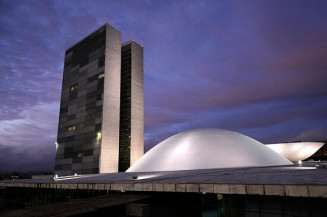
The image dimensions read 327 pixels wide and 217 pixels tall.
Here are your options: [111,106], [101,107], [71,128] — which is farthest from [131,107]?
[71,128]

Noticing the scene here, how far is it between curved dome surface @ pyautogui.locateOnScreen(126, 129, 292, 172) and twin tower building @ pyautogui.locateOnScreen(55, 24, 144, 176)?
91.3ft

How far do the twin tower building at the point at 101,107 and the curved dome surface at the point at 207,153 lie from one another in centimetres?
2781

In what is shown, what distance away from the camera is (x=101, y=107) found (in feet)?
174

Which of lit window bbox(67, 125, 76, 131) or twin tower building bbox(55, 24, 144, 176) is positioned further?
lit window bbox(67, 125, 76, 131)

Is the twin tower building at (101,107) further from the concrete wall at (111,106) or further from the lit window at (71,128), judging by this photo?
the lit window at (71,128)

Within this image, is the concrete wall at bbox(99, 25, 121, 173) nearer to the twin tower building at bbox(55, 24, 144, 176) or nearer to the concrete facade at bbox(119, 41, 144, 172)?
the twin tower building at bbox(55, 24, 144, 176)

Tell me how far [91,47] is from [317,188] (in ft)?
207

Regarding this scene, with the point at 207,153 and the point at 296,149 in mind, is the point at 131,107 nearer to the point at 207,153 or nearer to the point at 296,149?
the point at 207,153

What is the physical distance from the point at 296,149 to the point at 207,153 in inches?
1959

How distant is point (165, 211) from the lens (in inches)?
440

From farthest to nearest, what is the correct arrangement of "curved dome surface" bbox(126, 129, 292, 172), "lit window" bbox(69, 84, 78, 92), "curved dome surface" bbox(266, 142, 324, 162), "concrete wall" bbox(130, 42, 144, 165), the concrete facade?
"lit window" bbox(69, 84, 78, 92) < "curved dome surface" bbox(266, 142, 324, 162) < "concrete wall" bbox(130, 42, 144, 165) < the concrete facade < "curved dome surface" bbox(126, 129, 292, 172)

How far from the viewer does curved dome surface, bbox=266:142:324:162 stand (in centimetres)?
6012

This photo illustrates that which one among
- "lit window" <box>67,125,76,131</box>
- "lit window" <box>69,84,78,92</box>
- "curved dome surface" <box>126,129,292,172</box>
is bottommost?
"curved dome surface" <box>126,129,292,172</box>

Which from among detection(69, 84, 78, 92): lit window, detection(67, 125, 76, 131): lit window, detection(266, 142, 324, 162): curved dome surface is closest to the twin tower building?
detection(69, 84, 78, 92): lit window
